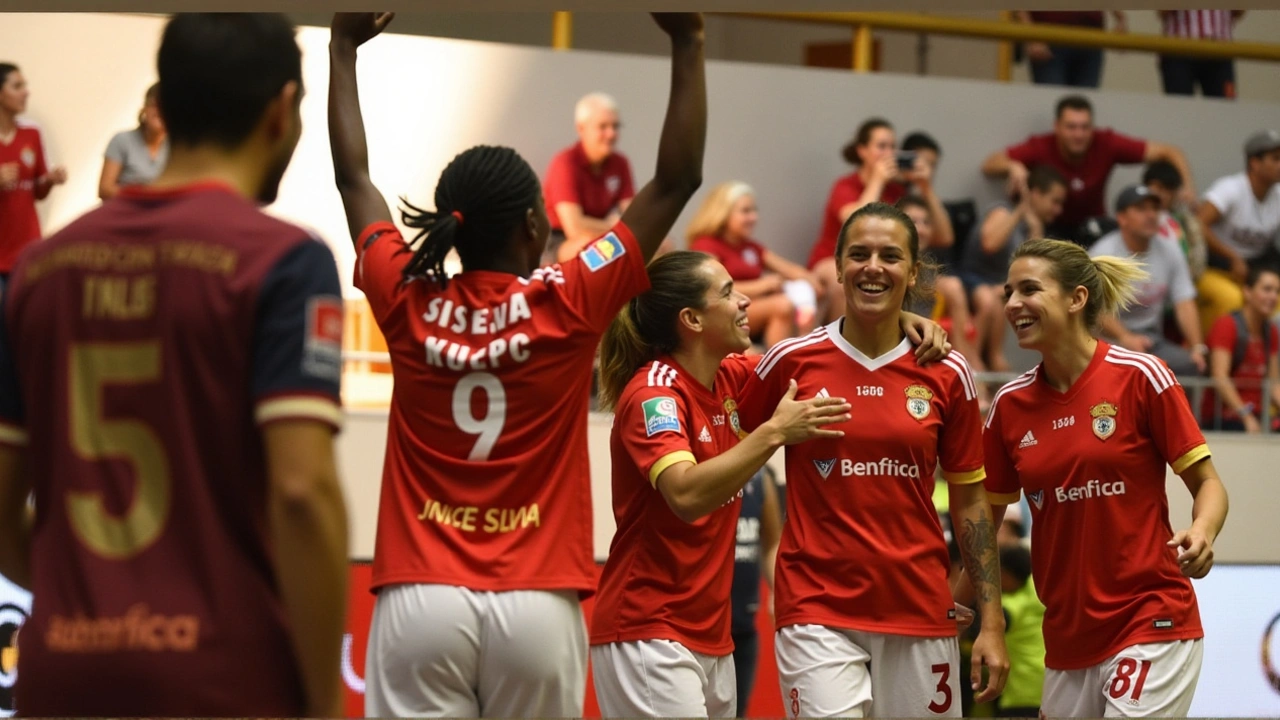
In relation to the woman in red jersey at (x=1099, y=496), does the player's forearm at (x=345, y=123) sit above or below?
above

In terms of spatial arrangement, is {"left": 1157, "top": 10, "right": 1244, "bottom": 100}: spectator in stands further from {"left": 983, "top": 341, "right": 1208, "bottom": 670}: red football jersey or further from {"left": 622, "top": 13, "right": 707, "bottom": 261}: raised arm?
{"left": 622, "top": 13, "right": 707, "bottom": 261}: raised arm

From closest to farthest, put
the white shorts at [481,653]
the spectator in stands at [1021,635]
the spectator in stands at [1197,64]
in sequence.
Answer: the white shorts at [481,653] < the spectator in stands at [1021,635] < the spectator in stands at [1197,64]

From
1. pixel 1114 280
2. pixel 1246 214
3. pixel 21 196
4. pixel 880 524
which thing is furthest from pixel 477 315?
pixel 1246 214

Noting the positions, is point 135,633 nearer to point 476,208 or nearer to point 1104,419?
point 476,208

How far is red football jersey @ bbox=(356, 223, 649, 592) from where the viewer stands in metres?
3.77

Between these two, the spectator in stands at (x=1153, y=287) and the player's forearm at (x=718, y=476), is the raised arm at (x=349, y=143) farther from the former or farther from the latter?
the spectator in stands at (x=1153, y=287)

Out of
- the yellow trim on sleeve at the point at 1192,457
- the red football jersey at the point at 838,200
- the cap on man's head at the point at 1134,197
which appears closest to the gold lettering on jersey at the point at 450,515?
the yellow trim on sleeve at the point at 1192,457

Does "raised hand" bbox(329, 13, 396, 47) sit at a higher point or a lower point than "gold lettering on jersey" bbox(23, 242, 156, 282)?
higher

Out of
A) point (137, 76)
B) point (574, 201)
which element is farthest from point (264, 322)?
point (137, 76)

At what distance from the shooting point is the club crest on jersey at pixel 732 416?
5.07 m

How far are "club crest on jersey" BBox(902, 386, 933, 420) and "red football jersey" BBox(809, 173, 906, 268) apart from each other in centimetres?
575

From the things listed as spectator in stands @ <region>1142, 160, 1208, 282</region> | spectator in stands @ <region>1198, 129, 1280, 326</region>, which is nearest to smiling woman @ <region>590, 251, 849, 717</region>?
spectator in stands @ <region>1142, 160, 1208, 282</region>

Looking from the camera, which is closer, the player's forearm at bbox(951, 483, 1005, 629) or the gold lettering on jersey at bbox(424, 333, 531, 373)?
the gold lettering on jersey at bbox(424, 333, 531, 373)

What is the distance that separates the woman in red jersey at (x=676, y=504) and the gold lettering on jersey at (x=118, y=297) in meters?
2.18
